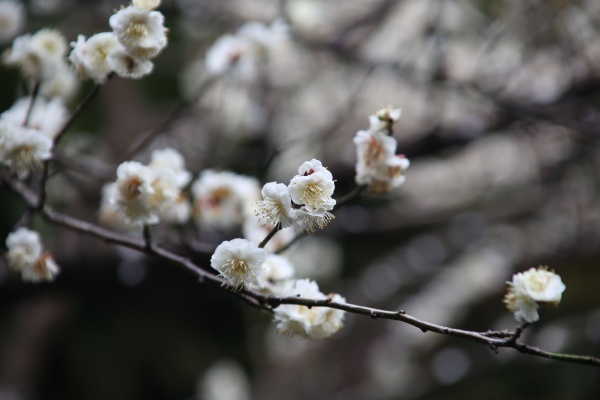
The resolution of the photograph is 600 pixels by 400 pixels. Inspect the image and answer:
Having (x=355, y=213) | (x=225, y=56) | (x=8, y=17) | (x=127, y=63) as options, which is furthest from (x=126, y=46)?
(x=355, y=213)

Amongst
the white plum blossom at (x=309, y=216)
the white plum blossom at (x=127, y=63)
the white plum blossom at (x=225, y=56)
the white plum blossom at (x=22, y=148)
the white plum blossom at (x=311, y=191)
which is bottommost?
the white plum blossom at (x=309, y=216)

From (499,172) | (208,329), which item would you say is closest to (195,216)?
(208,329)

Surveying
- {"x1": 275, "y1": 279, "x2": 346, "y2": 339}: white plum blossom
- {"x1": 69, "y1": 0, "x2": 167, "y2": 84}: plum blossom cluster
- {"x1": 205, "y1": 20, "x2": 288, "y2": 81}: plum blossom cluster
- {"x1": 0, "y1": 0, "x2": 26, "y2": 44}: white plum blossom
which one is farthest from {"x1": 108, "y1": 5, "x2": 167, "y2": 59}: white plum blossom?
{"x1": 0, "y1": 0, "x2": 26, "y2": 44}: white plum blossom

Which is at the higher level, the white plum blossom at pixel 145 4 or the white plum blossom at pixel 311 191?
the white plum blossom at pixel 145 4

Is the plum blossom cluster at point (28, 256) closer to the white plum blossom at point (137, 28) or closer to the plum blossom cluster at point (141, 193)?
the plum blossom cluster at point (141, 193)

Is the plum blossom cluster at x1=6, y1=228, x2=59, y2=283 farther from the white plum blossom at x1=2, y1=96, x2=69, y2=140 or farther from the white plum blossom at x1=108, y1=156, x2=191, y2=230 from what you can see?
A: the white plum blossom at x1=2, y1=96, x2=69, y2=140

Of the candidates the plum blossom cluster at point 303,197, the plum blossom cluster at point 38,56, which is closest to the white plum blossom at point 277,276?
the plum blossom cluster at point 303,197

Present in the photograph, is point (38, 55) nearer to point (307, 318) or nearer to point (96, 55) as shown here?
point (96, 55)
